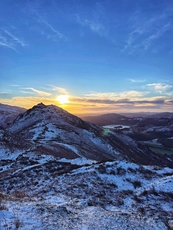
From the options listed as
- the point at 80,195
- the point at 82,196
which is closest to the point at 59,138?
the point at 80,195

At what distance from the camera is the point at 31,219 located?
11578mm

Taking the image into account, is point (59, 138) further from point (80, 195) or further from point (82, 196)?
point (82, 196)

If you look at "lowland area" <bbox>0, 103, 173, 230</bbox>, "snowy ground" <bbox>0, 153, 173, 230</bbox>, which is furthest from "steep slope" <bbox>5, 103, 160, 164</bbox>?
"snowy ground" <bbox>0, 153, 173, 230</bbox>

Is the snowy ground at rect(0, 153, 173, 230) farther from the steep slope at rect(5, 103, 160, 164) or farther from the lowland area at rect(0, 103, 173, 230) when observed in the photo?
the steep slope at rect(5, 103, 160, 164)

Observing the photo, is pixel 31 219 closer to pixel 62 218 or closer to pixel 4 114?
pixel 62 218

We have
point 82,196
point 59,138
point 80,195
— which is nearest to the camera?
point 82,196

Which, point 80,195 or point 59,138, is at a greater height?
point 80,195

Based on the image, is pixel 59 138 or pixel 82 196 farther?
pixel 59 138

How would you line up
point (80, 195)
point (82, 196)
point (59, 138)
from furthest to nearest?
1. point (59, 138)
2. point (80, 195)
3. point (82, 196)

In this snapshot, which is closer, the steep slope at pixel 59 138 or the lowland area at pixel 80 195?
the lowland area at pixel 80 195

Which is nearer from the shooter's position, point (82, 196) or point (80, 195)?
point (82, 196)

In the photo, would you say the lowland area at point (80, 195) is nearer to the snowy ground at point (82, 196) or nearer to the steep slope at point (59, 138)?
the snowy ground at point (82, 196)

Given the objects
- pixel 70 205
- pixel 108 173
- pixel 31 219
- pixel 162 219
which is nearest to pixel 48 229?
pixel 31 219

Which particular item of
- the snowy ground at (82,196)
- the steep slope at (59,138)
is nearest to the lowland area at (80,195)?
the snowy ground at (82,196)
